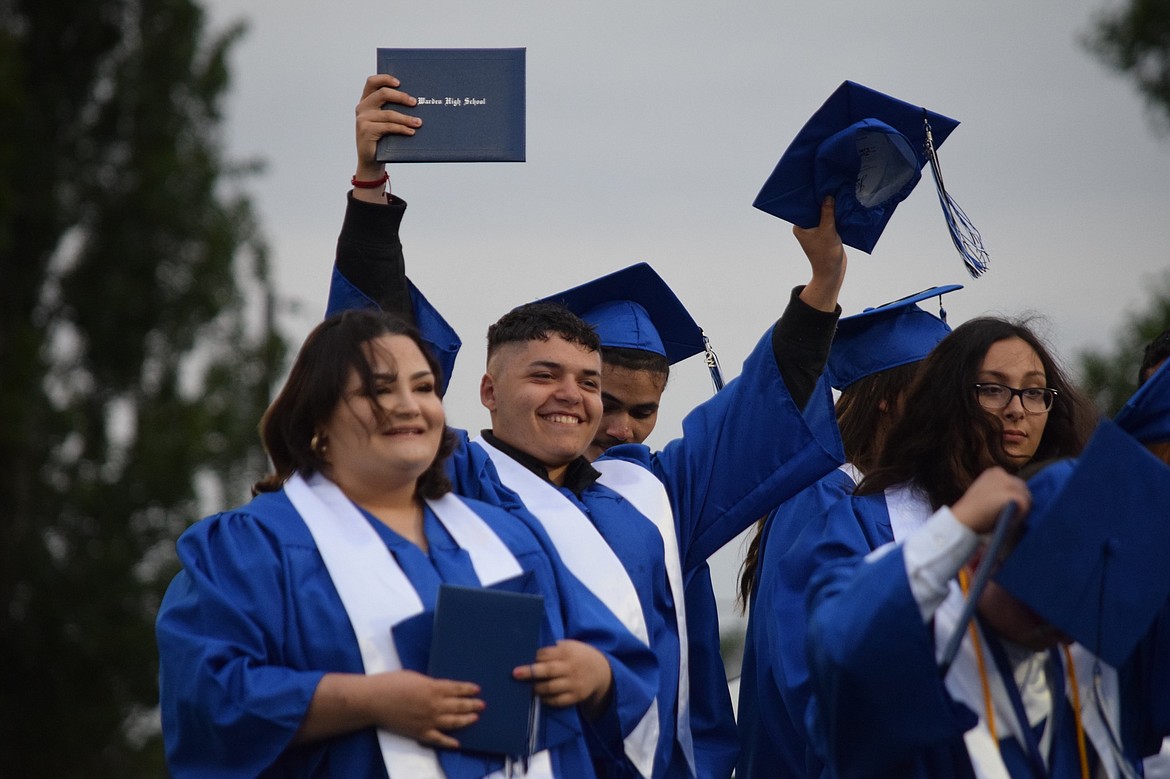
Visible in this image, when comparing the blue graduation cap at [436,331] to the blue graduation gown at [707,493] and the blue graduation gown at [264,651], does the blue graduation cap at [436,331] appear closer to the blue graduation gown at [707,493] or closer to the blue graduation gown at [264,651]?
the blue graduation gown at [707,493]

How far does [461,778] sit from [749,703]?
163 cm

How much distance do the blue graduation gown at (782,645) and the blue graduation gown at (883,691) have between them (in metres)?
1.12

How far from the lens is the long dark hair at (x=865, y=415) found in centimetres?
452

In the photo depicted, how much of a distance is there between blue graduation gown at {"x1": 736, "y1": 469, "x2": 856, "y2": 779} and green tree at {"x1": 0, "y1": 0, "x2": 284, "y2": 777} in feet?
23.8

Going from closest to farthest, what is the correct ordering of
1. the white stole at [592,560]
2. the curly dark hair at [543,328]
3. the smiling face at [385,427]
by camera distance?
the smiling face at [385,427]
the white stole at [592,560]
the curly dark hair at [543,328]

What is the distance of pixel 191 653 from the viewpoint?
2.83 m

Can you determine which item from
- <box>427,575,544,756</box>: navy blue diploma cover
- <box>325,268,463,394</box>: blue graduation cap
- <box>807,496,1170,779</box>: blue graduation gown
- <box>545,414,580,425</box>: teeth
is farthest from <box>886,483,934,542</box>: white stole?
<box>325,268,463,394</box>: blue graduation cap

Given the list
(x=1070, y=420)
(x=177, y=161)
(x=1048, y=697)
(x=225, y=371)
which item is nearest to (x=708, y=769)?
(x=1070, y=420)

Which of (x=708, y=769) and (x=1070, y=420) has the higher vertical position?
(x=1070, y=420)

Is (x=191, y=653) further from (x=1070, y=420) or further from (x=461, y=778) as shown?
(x=1070, y=420)

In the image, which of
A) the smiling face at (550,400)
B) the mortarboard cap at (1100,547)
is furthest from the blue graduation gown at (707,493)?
the mortarboard cap at (1100,547)

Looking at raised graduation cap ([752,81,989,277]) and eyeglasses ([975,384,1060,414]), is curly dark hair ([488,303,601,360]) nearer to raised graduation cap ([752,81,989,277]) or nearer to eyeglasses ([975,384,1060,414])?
raised graduation cap ([752,81,989,277])

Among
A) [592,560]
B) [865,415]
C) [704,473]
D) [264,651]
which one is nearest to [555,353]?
[704,473]

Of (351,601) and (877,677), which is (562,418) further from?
(877,677)
